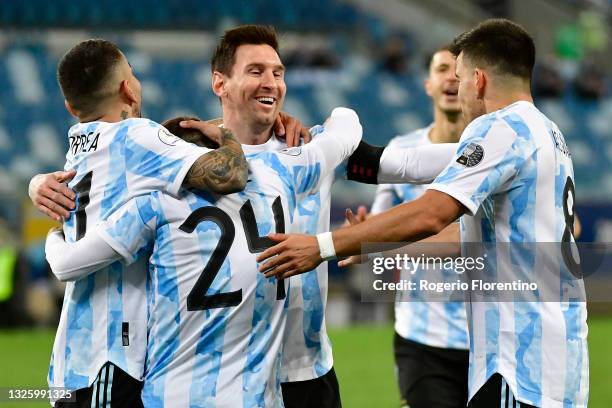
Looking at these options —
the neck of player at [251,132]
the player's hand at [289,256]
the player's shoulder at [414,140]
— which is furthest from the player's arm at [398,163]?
the player's shoulder at [414,140]

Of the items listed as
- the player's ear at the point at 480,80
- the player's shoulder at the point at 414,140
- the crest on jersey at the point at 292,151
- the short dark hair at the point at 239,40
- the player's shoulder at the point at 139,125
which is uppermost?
the short dark hair at the point at 239,40

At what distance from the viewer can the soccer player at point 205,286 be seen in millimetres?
3594

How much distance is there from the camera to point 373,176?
14.5ft

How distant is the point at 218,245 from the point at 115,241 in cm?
39

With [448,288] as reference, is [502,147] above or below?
above

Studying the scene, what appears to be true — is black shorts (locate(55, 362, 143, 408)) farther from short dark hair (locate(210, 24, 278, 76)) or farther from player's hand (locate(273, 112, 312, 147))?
short dark hair (locate(210, 24, 278, 76))

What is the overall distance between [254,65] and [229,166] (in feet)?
2.98

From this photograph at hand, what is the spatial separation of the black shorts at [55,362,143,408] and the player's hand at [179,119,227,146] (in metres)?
0.97

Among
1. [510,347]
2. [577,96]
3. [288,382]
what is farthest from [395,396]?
[577,96]

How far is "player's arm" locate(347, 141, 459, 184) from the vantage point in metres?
4.38

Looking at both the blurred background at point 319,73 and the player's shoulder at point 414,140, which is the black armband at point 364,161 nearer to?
the player's shoulder at point 414,140

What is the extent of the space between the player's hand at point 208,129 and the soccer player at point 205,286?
26cm

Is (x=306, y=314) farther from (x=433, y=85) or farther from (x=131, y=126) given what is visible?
(x=433, y=85)

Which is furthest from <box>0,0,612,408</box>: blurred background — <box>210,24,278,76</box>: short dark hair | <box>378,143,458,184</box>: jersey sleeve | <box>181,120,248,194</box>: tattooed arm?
<box>181,120,248,194</box>: tattooed arm
